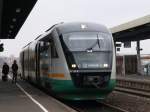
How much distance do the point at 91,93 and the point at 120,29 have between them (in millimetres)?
18486

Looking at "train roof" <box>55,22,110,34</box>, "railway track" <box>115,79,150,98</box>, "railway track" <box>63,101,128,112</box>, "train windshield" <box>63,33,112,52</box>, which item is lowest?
"railway track" <box>63,101,128,112</box>

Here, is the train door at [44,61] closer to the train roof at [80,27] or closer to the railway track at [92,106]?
the train roof at [80,27]

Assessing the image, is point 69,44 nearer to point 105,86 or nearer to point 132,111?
point 105,86

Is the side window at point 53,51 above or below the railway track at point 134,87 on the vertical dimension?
above

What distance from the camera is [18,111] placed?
15.3 m

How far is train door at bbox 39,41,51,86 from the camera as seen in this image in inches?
798

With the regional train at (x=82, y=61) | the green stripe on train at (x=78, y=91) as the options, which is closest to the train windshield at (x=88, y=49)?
the regional train at (x=82, y=61)

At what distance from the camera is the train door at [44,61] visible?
20.3 metres

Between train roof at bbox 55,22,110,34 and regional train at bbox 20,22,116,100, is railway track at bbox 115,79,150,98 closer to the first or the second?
train roof at bbox 55,22,110,34

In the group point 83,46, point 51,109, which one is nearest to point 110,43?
point 83,46

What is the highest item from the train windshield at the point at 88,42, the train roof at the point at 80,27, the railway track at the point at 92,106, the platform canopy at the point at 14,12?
the platform canopy at the point at 14,12

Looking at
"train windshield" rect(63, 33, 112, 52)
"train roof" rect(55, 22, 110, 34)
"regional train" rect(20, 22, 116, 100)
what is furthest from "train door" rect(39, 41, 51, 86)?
"train windshield" rect(63, 33, 112, 52)

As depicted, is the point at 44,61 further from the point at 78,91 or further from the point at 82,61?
the point at 78,91

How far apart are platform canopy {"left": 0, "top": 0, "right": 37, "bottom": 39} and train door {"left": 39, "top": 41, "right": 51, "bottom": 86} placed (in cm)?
443
